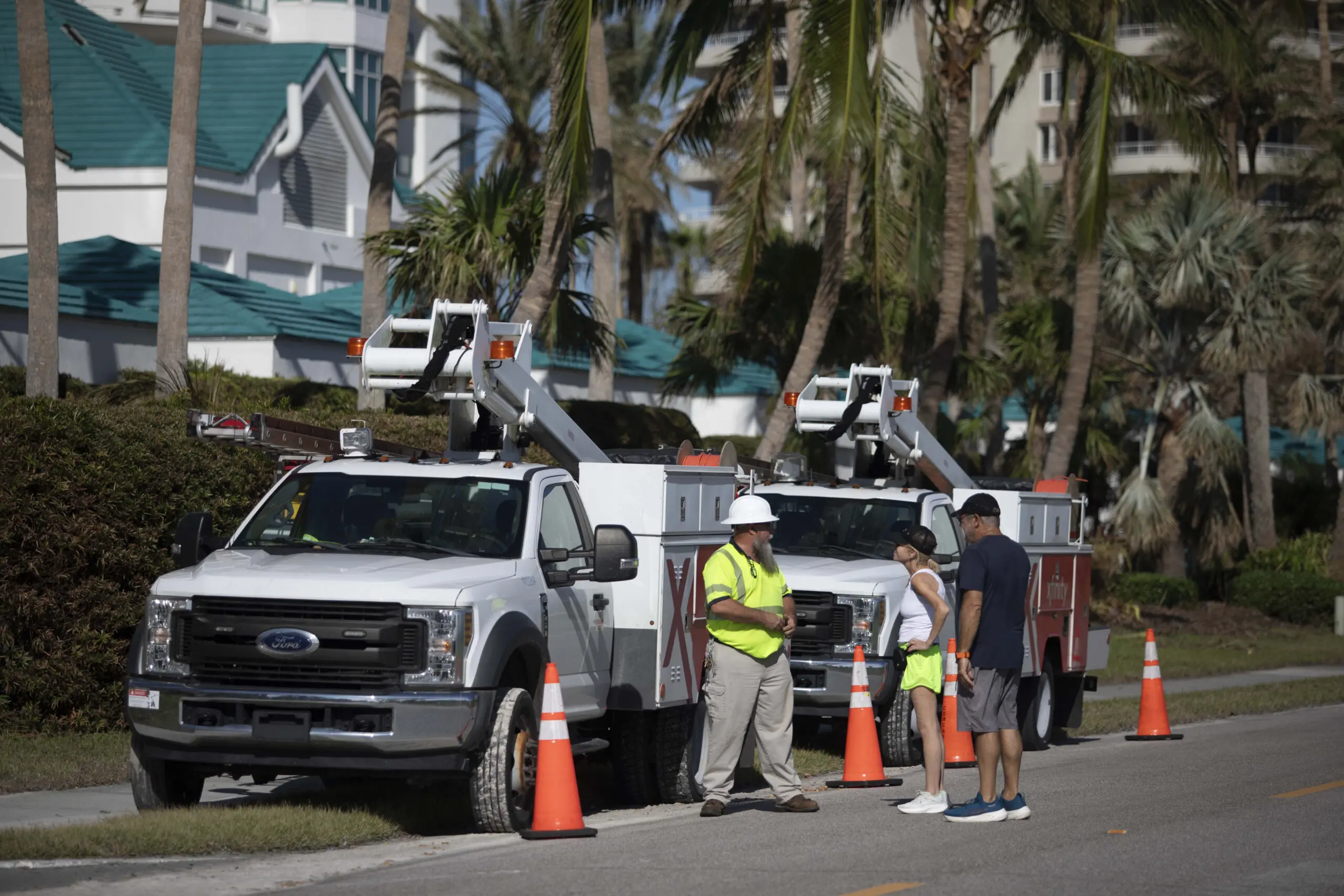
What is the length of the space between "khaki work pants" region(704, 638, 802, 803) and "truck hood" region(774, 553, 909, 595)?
328 centimetres

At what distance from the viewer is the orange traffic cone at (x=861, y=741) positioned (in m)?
13.1

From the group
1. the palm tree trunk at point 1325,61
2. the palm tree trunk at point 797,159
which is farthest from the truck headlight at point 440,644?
the palm tree trunk at point 1325,61

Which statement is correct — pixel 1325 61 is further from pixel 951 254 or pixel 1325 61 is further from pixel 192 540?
pixel 192 540

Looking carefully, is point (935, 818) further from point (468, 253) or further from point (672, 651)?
point (468, 253)

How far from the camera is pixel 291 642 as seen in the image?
392 inches

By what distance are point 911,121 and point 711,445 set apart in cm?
853

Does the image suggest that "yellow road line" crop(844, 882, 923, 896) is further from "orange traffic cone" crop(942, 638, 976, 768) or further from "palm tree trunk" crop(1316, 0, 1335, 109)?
"palm tree trunk" crop(1316, 0, 1335, 109)

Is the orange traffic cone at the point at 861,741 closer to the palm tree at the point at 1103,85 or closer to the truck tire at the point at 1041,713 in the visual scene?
the truck tire at the point at 1041,713

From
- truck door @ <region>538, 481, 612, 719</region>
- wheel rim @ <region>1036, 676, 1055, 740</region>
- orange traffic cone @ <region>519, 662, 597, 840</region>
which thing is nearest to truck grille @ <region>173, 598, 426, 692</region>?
orange traffic cone @ <region>519, 662, 597, 840</region>

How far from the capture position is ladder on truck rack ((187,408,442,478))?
11.6m

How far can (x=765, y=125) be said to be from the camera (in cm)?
2294

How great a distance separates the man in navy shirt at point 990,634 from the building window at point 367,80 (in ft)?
148

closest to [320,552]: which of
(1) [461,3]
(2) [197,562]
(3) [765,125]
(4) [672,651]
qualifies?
(2) [197,562]

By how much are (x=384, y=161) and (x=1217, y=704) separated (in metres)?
12.1
